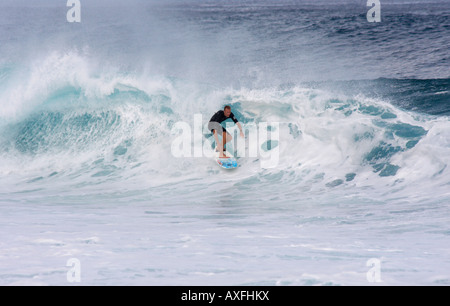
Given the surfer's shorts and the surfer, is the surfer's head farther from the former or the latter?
the surfer's shorts

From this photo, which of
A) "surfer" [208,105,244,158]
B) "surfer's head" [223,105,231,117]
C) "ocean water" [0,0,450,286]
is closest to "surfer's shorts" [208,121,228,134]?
"surfer" [208,105,244,158]

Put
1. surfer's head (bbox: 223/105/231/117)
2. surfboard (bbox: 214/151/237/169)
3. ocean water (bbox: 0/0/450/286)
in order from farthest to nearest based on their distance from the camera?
1. surfboard (bbox: 214/151/237/169)
2. surfer's head (bbox: 223/105/231/117)
3. ocean water (bbox: 0/0/450/286)

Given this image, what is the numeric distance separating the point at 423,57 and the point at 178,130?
13.7 m

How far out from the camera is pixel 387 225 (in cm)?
698

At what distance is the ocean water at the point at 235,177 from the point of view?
5391 mm

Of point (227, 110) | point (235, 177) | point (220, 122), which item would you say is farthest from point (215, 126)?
point (235, 177)

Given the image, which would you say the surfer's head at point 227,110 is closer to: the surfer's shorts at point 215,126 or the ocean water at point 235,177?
the surfer's shorts at point 215,126

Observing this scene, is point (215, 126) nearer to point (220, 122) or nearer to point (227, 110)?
point (220, 122)

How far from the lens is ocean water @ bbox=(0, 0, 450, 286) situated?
17.7ft

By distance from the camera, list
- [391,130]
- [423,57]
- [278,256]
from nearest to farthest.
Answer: [278,256] → [391,130] → [423,57]

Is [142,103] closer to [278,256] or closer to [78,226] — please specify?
[78,226]

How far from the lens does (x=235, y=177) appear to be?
11031 mm
